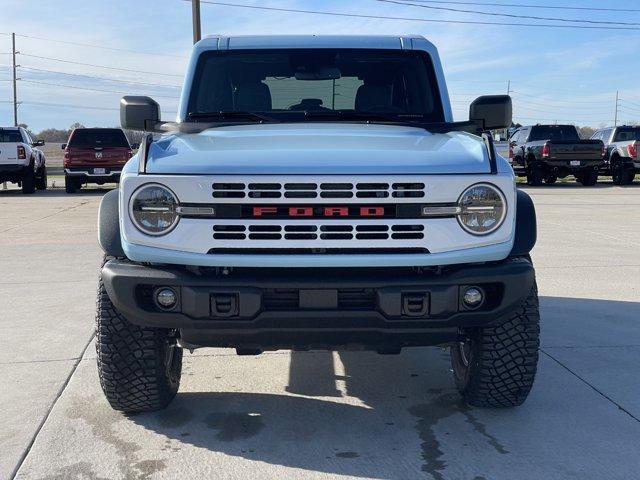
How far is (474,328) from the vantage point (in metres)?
3.59

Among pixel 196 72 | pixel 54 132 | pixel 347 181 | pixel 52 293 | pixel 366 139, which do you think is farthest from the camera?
pixel 54 132

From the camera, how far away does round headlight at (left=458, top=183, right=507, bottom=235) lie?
10.7ft

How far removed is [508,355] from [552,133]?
827 inches

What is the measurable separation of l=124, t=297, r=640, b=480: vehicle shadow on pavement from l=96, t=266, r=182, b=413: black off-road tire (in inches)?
7.6

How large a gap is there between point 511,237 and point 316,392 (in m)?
1.51

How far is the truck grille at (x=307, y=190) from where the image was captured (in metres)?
3.16

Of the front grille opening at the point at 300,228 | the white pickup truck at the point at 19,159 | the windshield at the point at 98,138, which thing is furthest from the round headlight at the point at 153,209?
the windshield at the point at 98,138

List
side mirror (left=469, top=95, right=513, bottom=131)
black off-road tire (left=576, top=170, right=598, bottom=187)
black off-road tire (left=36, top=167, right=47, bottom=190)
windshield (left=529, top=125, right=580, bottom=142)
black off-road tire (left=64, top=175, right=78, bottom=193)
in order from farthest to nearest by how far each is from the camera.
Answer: windshield (left=529, top=125, right=580, bottom=142) < black off-road tire (left=576, top=170, right=598, bottom=187) < black off-road tire (left=36, top=167, right=47, bottom=190) < black off-road tire (left=64, top=175, right=78, bottom=193) < side mirror (left=469, top=95, right=513, bottom=131)

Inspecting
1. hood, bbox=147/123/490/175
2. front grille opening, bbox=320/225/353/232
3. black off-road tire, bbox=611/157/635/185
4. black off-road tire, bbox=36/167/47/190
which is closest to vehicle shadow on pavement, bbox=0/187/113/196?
black off-road tire, bbox=36/167/47/190

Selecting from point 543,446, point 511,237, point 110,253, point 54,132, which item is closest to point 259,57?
point 110,253

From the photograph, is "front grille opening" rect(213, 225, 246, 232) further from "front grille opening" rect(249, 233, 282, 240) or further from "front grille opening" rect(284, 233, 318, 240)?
"front grille opening" rect(284, 233, 318, 240)

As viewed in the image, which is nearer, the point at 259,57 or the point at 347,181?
the point at 347,181

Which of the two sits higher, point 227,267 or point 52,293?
point 227,267

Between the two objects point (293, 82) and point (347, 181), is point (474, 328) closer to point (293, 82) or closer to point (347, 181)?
point (347, 181)
